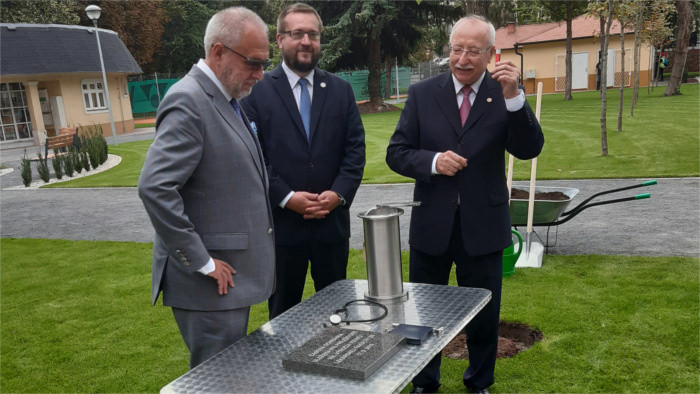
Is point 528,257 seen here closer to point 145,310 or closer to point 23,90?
point 145,310

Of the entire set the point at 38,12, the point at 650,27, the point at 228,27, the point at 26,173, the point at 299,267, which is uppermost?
the point at 38,12

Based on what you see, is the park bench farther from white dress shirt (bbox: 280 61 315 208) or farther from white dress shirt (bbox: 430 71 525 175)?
white dress shirt (bbox: 430 71 525 175)

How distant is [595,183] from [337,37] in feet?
58.9

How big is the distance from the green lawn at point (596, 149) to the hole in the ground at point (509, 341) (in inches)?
243

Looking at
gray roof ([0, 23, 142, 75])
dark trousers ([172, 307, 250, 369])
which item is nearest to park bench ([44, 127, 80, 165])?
gray roof ([0, 23, 142, 75])

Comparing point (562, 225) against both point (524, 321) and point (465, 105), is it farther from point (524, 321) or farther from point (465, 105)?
point (465, 105)

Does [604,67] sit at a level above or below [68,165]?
above

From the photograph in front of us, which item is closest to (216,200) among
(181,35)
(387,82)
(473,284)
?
(473,284)

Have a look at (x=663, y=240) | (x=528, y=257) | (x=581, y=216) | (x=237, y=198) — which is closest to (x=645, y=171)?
(x=581, y=216)

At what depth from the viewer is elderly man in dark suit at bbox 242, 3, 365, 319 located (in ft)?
11.0

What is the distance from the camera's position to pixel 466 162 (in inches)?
115

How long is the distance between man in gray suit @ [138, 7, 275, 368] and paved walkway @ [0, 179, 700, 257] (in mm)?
4645

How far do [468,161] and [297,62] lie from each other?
1.16 metres

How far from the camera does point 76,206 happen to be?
35.4 ft
